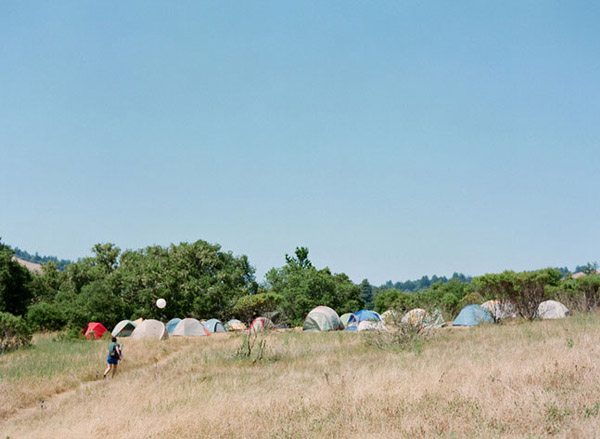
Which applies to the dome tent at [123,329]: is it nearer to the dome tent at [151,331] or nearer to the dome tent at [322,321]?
the dome tent at [151,331]

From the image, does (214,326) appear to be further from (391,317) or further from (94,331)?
(391,317)

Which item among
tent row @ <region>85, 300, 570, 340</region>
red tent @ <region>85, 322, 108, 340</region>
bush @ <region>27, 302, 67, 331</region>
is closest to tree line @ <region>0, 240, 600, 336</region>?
bush @ <region>27, 302, 67, 331</region>

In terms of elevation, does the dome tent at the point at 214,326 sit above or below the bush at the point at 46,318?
below

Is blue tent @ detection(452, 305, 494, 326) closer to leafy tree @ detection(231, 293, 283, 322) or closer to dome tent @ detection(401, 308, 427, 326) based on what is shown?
dome tent @ detection(401, 308, 427, 326)

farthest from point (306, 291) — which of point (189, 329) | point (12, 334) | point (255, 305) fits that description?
point (12, 334)

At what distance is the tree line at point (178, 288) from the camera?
5003 cm

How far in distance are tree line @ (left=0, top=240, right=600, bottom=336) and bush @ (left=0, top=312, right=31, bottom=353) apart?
1588 centimetres

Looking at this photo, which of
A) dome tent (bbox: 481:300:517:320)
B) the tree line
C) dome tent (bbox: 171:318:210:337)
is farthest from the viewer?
the tree line

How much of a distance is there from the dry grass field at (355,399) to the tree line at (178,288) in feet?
105

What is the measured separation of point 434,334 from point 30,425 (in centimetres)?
1567

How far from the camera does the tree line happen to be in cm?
5003

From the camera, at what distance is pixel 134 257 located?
70.3 meters

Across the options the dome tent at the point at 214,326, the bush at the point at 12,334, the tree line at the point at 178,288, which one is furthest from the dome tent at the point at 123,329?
the bush at the point at 12,334

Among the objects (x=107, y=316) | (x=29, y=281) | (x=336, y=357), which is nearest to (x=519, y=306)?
(x=336, y=357)
